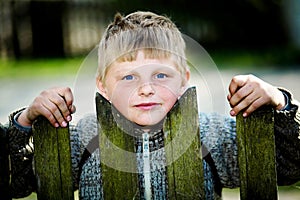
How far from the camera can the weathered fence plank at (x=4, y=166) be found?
308 centimetres

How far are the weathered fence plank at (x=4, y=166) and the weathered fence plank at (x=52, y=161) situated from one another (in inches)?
5.7

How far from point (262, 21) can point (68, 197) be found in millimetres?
17794

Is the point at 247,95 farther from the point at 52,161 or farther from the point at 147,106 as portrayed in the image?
the point at 52,161

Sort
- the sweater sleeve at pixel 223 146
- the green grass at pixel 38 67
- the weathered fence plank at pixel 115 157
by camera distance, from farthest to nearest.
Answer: the green grass at pixel 38 67, the sweater sleeve at pixel 223 146, the weathered fence plank at pixel 115 157

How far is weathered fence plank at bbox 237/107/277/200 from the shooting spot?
3012 millimetres

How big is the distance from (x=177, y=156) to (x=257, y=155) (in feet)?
1.07

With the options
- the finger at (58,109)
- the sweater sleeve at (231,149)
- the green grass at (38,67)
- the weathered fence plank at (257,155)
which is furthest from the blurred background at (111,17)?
the finger at (58,109)

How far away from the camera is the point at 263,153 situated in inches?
120

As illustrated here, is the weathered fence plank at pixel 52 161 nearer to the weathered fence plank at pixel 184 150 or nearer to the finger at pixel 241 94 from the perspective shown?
the weathered fence plank at pixel 184 150

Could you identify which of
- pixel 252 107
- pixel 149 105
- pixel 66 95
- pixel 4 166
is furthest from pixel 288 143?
pixel 4 166

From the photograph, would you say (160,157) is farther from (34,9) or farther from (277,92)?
(34,9)

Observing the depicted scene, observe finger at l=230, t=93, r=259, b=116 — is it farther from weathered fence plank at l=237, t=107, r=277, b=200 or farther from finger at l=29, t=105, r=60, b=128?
finger at l=29, t=105, r=60, b=128

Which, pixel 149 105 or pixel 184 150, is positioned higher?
pixel 149 105

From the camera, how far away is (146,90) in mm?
3047
